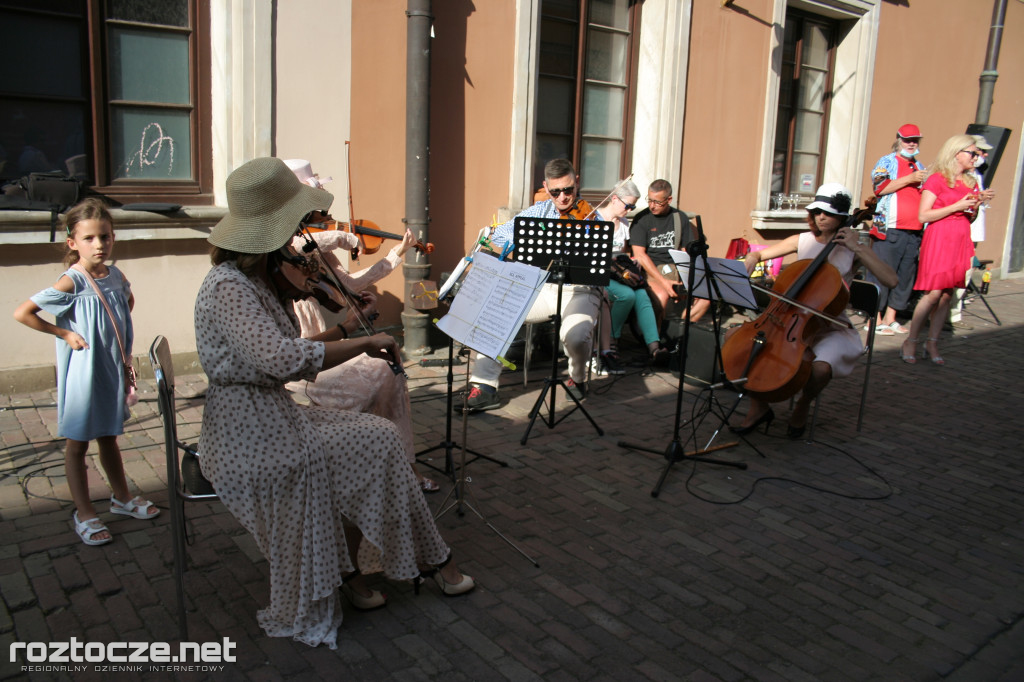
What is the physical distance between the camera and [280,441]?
2734mm

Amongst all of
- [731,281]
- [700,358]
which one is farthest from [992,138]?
[731,281]

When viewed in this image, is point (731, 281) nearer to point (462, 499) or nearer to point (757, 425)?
point (757, 425)

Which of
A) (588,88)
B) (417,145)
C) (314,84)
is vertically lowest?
(417,145)

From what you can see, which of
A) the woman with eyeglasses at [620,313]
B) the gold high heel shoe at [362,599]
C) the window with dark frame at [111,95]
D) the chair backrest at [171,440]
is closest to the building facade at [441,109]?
the window with dark frame at [111,95]

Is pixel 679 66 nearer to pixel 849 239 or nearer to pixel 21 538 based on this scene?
pixel 849 239

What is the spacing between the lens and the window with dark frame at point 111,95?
16.6 feet

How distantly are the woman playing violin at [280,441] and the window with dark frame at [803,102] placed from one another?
799 centimetres

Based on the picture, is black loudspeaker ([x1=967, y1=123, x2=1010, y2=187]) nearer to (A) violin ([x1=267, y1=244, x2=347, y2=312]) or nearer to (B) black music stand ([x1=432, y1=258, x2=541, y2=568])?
(B) black music stand ([x1=432, y1=258, x2=541, y2=568])

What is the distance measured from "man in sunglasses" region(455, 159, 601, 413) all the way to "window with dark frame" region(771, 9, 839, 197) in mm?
4677

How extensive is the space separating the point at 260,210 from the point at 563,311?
3.48 m

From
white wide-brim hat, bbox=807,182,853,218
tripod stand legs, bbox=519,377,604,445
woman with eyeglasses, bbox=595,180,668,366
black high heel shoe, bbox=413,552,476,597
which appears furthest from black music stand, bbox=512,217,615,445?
black high heel shoe, bbox=413,552,476,597

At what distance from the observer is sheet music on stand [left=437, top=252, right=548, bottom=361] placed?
3375 millimetres

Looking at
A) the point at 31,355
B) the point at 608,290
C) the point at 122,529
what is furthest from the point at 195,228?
the point at 608,290

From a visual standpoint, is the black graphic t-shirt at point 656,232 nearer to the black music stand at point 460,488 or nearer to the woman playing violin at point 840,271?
the woman playing violin at point 840,271
